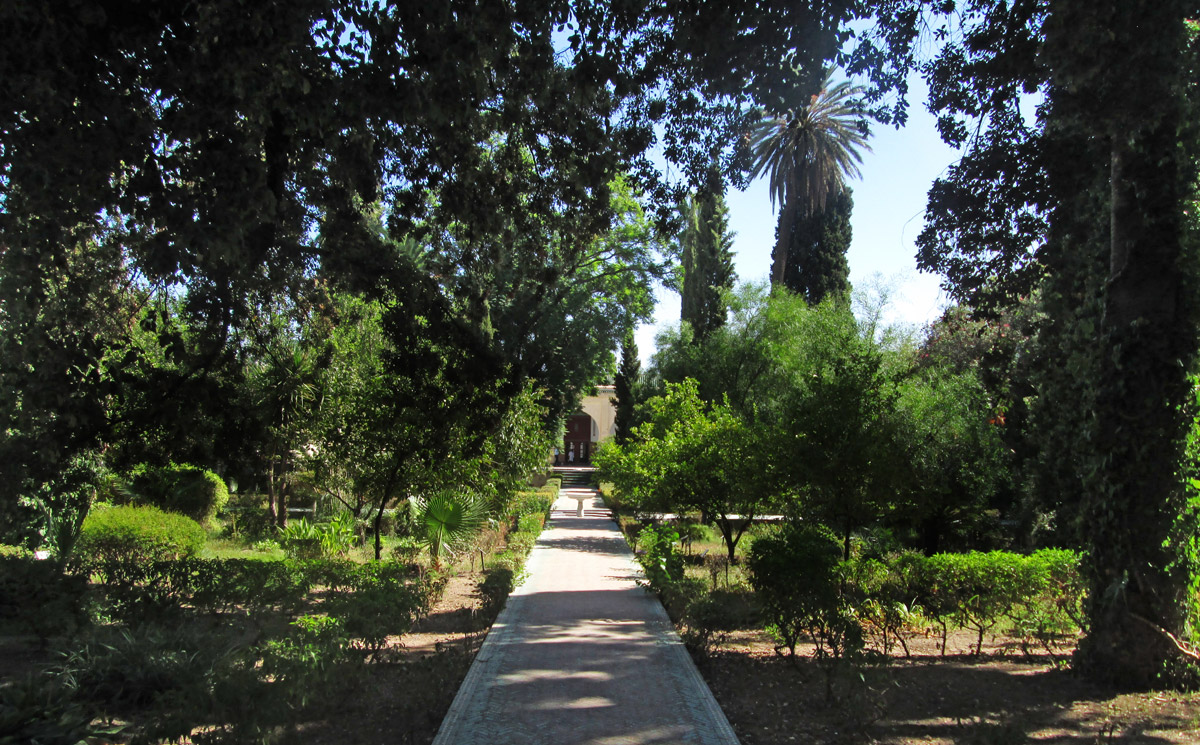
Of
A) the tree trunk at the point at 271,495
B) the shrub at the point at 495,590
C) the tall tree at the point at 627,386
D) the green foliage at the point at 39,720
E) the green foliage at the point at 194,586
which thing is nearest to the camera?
the green foliage at the point at 39,720

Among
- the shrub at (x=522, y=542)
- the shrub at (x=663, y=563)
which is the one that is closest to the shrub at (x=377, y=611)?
the shrub at (x=663, y=563)

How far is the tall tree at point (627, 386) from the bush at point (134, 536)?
3283 centimetres

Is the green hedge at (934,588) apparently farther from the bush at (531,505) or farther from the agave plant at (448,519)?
the bush at (531,505)

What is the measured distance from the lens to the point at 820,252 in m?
33.0

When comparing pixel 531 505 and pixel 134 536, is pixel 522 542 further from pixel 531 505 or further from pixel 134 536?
pixel 531 505

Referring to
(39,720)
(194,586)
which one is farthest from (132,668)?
(194,586)

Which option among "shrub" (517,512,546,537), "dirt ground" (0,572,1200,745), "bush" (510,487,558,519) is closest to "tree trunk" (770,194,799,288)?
"bush" (510,487,558,519)

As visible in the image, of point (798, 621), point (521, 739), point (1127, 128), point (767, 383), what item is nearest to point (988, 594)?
point (798, 621)

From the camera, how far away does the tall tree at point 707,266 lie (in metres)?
33.7

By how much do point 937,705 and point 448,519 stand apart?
26.2ft

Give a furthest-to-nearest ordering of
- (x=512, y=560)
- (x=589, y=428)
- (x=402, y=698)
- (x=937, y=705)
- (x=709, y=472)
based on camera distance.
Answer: (x=589, y=428) < (x=709, y=472) < (x=512, y=560) < (x=937, y=705) < (x=402, y=698)

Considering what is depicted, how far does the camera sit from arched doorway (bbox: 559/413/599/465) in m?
62.8

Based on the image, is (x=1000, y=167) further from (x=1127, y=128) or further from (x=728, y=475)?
(x=728, y=475)

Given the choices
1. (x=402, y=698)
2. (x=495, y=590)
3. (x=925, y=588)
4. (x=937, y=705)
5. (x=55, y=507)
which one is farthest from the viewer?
(x=495, y=590)
